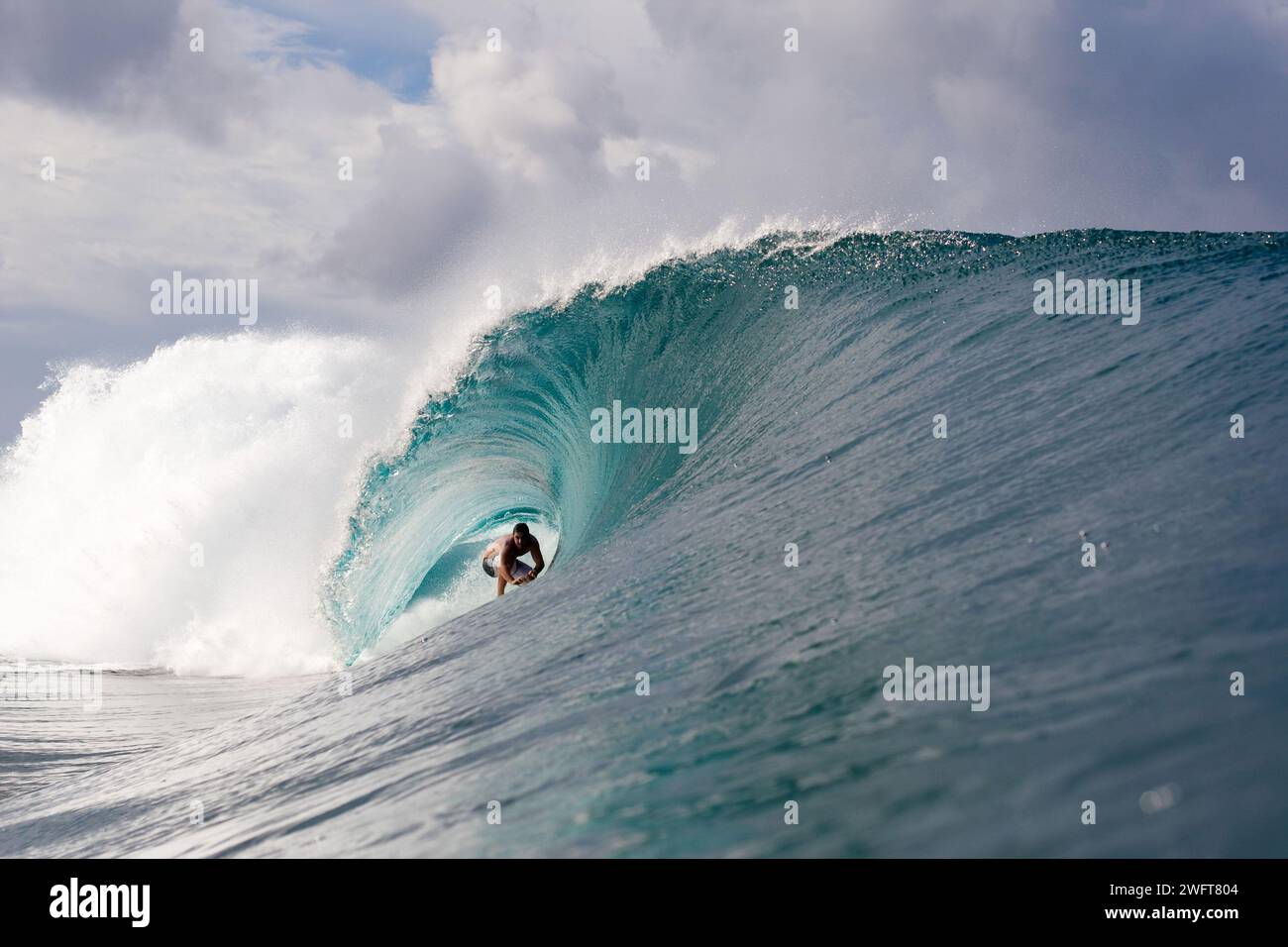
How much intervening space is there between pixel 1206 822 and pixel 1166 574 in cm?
171

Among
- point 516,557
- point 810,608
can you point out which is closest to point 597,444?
point 516,557

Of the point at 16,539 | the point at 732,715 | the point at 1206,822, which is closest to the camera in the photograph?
the point at 1206,822

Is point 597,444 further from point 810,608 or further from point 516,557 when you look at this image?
point 810,608

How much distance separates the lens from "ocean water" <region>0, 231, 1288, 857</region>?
118 inches

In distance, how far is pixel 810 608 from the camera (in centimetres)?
489

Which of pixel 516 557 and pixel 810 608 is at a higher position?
pixel 516 557

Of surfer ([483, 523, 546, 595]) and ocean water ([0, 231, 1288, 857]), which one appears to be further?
surfer ([483, 523, 546, 595])

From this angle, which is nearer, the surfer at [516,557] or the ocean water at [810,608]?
the ocean water at [810,608]

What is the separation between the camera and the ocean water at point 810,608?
2994 millimetres

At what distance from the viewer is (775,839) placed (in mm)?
2867

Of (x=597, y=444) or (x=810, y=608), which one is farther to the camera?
(x=597, y=444)

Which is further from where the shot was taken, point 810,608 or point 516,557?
point 516,557

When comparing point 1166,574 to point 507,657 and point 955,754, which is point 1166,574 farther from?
point 507,657
